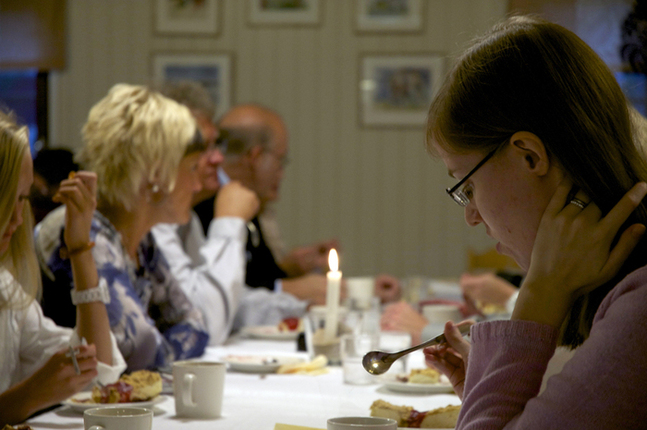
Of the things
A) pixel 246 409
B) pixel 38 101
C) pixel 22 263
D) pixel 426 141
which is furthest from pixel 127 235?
pixel 38 101

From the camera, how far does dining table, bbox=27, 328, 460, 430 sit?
1.09m

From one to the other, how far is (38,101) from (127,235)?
354cm

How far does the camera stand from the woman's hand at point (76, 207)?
133 cm

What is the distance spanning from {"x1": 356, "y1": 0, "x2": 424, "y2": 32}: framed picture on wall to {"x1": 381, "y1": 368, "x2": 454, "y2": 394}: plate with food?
3739 mm

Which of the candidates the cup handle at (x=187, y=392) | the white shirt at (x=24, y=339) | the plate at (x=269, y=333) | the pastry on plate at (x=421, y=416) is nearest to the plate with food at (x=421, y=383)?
the pastry on plate at (x=421, y=416)

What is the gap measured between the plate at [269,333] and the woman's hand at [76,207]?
926mm

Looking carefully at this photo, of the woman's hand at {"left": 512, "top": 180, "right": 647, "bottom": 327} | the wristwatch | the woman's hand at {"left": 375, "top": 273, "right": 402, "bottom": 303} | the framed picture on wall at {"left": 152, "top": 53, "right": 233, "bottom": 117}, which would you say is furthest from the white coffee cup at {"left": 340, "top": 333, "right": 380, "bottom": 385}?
the framed picture on wall at {"left": 152, "top": 53, "right": 233, "bottom": 117}

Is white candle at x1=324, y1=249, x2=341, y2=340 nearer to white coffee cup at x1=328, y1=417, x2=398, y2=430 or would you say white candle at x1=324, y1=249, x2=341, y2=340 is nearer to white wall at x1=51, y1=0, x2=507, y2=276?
white coffee cup at x1=328, y1=417, x2=398, y2=430

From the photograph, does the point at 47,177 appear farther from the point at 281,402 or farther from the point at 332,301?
the point at 281,402

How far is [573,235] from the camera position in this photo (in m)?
0.75

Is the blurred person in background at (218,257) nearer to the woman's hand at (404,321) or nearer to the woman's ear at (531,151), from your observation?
the woman's hand at (404,321)

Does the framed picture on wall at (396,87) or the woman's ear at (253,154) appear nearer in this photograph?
the woman's ear at (253,154)

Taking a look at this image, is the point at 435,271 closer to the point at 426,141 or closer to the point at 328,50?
the point at 328,50

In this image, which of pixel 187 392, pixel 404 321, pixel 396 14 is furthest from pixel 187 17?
pixel 187 392
